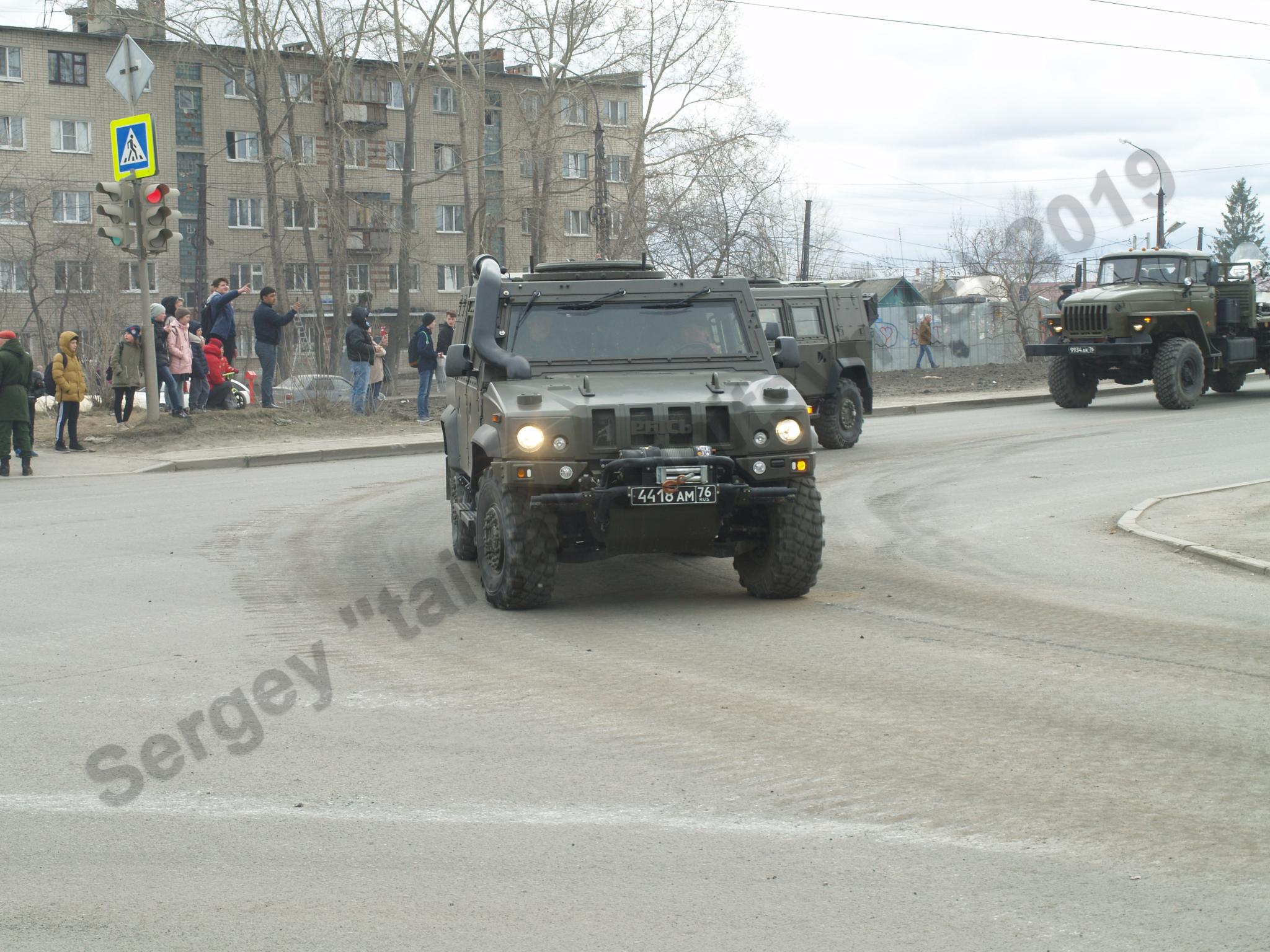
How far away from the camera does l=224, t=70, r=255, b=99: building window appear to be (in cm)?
5153

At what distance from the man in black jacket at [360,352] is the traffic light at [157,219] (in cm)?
332

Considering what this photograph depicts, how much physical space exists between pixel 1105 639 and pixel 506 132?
67739 millimetres

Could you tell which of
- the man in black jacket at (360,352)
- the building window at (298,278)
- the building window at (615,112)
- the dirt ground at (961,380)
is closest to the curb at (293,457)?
the man in black jacket at (360,352)

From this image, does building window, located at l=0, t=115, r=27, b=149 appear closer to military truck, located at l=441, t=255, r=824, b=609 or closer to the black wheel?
the black wheel

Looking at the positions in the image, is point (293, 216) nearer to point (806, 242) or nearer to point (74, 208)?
point (74, 208)

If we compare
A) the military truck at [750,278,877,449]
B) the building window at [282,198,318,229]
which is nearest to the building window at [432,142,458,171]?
the building window at [282,198,318,229]

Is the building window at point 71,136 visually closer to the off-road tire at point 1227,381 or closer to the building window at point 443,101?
the building window at point 443,101

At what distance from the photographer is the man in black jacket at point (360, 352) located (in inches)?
865

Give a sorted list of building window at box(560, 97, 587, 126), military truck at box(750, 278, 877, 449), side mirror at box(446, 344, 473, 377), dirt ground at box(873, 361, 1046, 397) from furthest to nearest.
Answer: building window at box(560, 97, 587, 126) < dirt ground at box(873, 361, 1046, 397) < military truck at box(750, 278, 877, 449) < side mirror at box(446, 344, 473, 377)

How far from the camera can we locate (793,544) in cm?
882

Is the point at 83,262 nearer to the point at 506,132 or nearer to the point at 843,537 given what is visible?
the point at 506,132

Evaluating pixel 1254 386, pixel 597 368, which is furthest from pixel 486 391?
pixel 1254 386

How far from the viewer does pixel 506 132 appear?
72.4m

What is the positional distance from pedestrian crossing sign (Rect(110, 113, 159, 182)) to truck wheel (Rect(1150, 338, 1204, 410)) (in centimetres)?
1575
